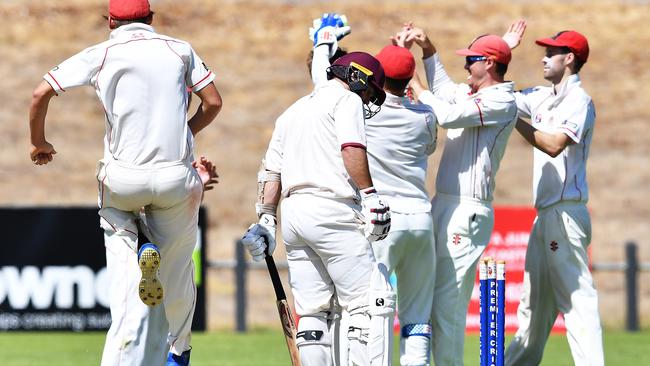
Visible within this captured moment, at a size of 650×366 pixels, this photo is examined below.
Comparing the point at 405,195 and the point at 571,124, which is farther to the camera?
the point at 571,124

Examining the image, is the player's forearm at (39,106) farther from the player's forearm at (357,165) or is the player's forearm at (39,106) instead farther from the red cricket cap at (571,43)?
the red cricket cap at (571,43)

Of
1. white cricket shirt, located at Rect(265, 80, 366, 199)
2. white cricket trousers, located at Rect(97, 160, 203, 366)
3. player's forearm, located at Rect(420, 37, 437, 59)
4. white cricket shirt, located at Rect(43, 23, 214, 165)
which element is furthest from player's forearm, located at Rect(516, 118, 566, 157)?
white cricket shirt, located at Rect(43, 23, 214, 165)

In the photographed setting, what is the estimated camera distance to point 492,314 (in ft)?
26.5

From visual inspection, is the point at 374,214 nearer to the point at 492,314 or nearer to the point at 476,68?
the point at 492,314

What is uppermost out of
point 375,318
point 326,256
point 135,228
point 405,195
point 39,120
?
point 39,120

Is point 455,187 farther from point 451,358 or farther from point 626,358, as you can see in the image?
point 626,358

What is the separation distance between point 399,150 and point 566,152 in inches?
51.2

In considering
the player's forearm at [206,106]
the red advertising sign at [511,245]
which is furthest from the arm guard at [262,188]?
the red advertising sign at [511,245]

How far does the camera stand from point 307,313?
307 inches

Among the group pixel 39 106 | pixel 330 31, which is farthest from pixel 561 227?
pixel 39 106

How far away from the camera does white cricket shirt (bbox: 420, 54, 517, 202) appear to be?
882 centimetres

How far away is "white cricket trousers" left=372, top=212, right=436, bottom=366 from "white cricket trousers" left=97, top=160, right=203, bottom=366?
60.1 inches

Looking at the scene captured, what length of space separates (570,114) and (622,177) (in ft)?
50.4

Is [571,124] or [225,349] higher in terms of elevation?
[571,124]
